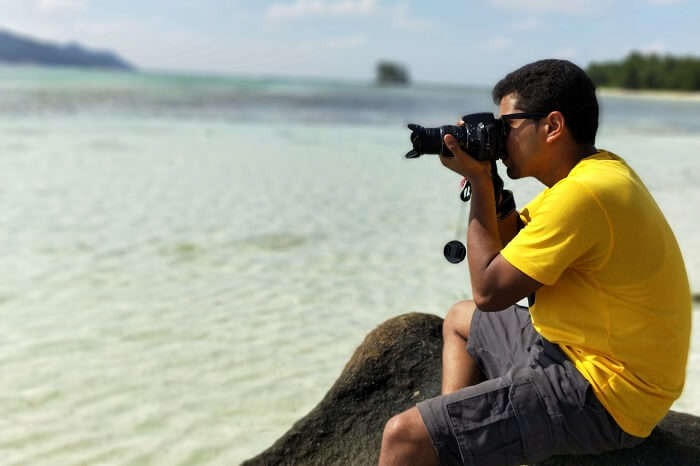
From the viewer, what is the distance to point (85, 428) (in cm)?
351

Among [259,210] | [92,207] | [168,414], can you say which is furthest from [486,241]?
[92,207]

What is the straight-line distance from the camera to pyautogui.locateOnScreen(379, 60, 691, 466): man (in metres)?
1.99

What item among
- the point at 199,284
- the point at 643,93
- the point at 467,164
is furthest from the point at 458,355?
the point at 643,93

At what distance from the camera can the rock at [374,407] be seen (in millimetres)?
2729

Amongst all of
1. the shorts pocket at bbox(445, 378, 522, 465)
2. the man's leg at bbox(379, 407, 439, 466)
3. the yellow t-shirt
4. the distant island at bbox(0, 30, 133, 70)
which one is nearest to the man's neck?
the yellow t-shirt

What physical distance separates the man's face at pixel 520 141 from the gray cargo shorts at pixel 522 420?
63 centimetres

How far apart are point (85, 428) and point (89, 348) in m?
1.03

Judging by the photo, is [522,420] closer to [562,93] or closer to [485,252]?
[485,252]

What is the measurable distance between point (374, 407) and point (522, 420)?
3.32 feet

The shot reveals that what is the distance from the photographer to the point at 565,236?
6.46 ft

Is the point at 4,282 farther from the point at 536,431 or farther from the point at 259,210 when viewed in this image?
the point at 536,431

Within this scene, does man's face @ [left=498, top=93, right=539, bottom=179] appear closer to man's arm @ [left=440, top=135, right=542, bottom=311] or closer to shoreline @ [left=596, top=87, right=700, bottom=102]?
man's arm @ [left=440, top=135, right=542, bottom=311]

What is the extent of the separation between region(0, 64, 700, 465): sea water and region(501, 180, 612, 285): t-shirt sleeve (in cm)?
193

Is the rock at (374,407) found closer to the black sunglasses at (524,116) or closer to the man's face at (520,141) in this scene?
the man's face at (520,141)
